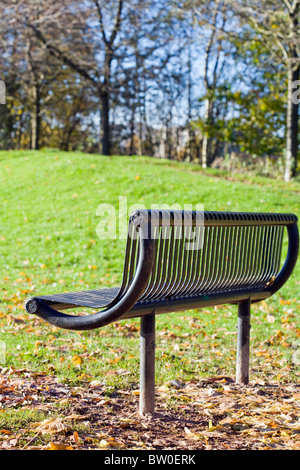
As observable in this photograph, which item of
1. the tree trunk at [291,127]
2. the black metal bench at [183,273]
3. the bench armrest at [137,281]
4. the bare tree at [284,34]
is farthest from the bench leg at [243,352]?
the tree trunk at [291,127]

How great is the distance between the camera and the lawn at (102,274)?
443 centimetres

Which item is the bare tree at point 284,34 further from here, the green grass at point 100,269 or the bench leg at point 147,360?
the bench leg at point 147,360

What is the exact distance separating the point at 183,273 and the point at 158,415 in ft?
2.94

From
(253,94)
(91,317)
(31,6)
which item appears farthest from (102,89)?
(91,317)

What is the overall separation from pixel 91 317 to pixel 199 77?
91.6ft

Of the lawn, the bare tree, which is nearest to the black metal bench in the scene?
the lawn

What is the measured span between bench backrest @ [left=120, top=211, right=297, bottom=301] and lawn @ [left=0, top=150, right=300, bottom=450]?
0.80 meters

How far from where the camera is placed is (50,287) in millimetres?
7504

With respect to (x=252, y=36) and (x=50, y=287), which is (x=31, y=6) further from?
(x=50, y=287)

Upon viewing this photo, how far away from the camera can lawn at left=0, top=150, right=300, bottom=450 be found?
14.5 ft

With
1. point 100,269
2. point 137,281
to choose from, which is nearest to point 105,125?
point 100,269

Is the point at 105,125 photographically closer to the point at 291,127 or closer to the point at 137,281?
the point at 291,127

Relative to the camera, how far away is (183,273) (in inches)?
139

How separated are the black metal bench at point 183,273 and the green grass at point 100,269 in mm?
747
